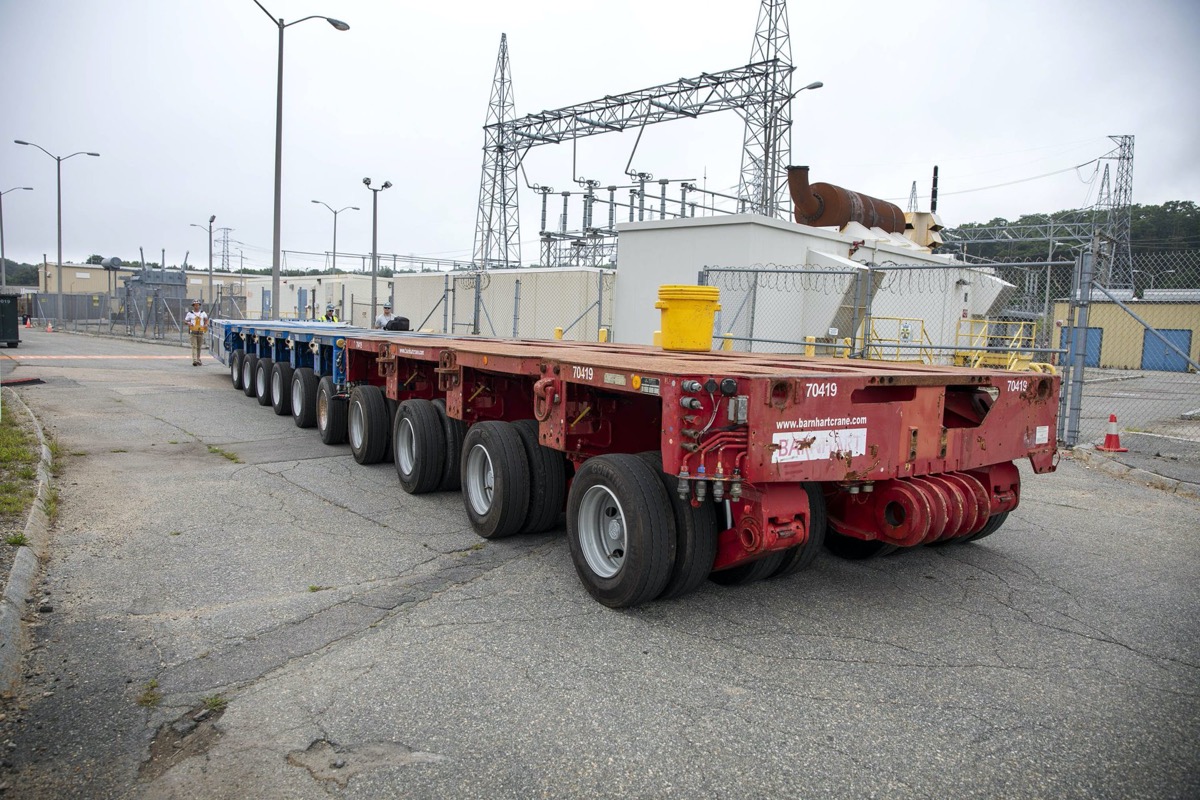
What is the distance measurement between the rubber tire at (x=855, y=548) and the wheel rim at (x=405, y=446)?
3693 millimetres

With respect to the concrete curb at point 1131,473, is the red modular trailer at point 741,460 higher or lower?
higher

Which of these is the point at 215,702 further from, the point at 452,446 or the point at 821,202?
the point at 821,202

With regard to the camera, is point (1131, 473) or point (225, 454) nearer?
point (1131, 473)

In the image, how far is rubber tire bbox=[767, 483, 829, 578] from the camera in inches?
191

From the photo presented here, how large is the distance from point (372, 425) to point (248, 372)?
7.54 metres

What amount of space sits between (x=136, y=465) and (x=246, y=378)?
23.3 feet

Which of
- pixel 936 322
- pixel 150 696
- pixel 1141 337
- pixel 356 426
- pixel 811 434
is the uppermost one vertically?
pixel 1141 337

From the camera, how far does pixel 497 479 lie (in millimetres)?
5875

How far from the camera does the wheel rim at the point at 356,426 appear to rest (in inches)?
356

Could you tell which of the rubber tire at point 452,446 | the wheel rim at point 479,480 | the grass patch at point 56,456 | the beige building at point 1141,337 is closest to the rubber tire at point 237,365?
the grass patch at point 56,456

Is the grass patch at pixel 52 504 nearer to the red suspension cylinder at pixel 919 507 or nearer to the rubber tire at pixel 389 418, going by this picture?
the rubber tire at pixel 389 418

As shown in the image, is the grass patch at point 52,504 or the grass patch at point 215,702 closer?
the grass patch at point 215,702

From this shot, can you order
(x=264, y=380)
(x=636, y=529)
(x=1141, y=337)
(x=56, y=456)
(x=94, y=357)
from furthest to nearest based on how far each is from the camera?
(x=1141, y=337)
(x=94, y=357)
(x=264, y=380)
(x=56, y=456)
(x=636, y=529)

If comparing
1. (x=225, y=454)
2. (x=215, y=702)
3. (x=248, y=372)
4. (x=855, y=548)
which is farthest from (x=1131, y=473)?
(x=248, y=372)
